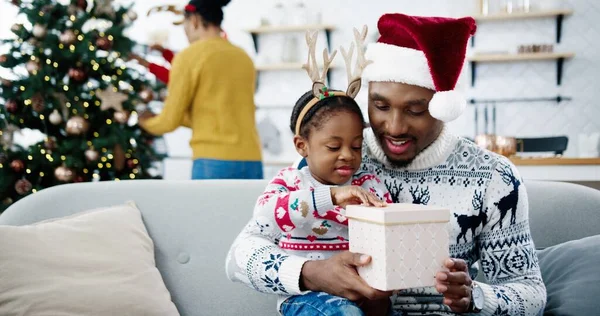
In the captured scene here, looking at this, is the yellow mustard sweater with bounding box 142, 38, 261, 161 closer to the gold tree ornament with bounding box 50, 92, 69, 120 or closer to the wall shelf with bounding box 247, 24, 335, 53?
the gold tree ornament with bounding box 50, 92, 69, 120

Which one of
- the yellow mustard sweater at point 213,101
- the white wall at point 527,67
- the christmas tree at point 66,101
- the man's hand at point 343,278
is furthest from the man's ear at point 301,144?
the white wall at point 527,67

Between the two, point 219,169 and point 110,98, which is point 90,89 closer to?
point 110,98

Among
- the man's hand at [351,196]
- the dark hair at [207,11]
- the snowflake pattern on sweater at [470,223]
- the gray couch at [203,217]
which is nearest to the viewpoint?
the man's hand at [351,196]

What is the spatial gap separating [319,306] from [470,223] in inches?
17.4

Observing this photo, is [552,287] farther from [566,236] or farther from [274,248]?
[274,248]

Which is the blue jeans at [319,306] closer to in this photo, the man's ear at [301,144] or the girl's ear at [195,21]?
the man's ear at [301,144]

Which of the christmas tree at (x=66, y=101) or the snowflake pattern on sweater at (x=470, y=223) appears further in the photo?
the christmas tree at (x=66, y=101)

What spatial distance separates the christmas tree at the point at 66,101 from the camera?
3.60 metres

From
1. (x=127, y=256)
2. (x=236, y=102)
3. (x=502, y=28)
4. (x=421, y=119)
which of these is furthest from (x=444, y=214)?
(x=502, y=28)

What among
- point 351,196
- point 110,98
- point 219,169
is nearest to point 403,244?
point 351,196

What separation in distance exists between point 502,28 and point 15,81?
13.1 feet

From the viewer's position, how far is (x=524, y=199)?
1453 millimetres

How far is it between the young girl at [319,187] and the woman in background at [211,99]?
4.29 ft

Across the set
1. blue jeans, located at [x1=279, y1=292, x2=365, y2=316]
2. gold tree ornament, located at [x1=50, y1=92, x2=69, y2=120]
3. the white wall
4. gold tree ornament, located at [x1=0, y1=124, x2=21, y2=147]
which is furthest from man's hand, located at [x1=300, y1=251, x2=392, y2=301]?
the white wall
